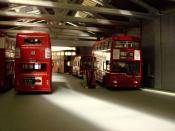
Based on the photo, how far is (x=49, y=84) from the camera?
43.6ft

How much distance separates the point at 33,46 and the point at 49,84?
6.56ft

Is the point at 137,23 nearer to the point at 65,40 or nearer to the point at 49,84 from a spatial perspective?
the point at 49,84

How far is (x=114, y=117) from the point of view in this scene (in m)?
7.69

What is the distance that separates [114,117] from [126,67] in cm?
787

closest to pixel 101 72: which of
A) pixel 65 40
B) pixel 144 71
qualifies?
pixel 144 71

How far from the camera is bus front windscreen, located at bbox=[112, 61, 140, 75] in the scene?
49.9ft

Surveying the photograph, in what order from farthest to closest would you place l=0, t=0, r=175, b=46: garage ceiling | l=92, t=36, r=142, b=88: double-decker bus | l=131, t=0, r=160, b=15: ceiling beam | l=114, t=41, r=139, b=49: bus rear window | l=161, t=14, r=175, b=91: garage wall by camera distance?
l=114, t=41, r=139, b=49: bus rear window
l=92, t=36, r=142, b=88: double-decker bus
l=131, t=0, r=160, b=15: ceiling beam
l=161, t=14, r=175, b=91: garage wall
l=0, t=0, r=175, b=46: garage ceiling

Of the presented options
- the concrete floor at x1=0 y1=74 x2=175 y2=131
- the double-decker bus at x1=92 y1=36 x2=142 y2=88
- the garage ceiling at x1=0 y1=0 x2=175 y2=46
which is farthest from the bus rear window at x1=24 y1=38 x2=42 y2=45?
the concrete floor at x1=0 y1=74 x2=175 y2=131

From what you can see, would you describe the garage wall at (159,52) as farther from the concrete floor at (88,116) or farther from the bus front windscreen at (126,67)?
the concrete floor at (88,116)

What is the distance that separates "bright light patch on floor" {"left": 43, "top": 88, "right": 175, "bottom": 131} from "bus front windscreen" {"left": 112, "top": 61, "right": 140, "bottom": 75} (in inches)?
203

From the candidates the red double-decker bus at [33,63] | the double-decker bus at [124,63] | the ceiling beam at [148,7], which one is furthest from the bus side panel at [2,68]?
the ceiling beam at [148,7]

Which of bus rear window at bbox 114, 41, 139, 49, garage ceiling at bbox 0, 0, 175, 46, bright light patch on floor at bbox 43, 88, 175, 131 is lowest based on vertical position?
bright light patch on floor at bbox 43, 88, 175, 131

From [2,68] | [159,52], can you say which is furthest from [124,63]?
[2,68]

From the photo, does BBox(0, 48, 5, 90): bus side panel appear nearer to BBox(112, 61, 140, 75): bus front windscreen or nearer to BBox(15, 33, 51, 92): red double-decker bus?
BBox(15, 33, 51, 92): red double-decker bus
